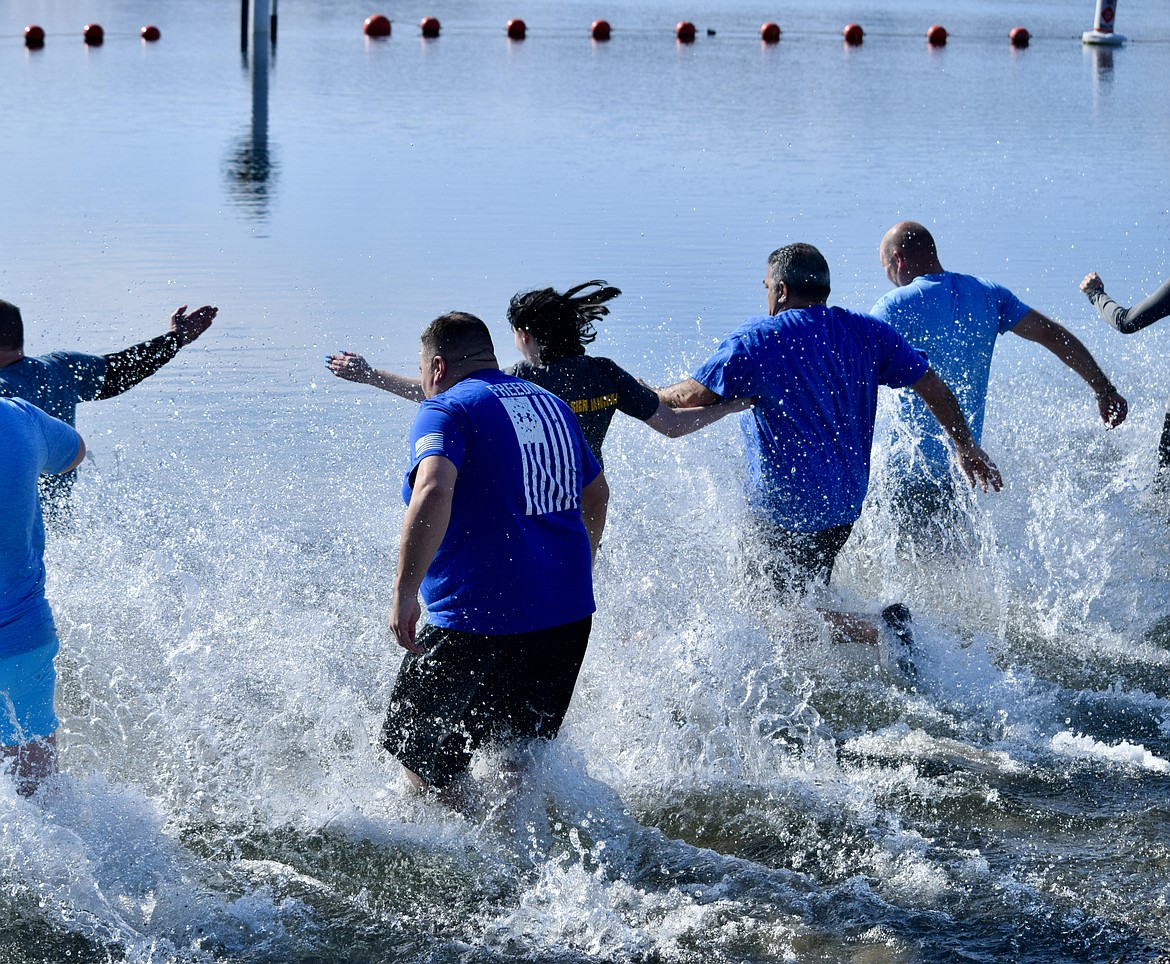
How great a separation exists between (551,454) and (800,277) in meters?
1.99

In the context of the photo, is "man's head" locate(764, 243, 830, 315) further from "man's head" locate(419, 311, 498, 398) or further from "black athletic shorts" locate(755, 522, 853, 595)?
"man's head" locate(419, 311, 498, 398)

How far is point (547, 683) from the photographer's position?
4.71 m

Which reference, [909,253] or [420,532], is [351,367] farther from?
[909,253]

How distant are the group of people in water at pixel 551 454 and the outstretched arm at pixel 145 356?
1cm

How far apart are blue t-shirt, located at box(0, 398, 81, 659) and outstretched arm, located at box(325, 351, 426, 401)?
1.59m

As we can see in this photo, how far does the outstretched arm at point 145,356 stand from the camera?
624 cm

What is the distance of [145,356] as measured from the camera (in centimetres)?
640

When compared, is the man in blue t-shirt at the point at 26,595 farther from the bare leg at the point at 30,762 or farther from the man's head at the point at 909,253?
the man's head at the point at 909,253

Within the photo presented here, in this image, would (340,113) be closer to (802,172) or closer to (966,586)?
(802,172)

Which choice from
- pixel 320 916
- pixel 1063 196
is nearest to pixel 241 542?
pixel 320 916

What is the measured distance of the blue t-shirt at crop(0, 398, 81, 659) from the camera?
4.36 metres

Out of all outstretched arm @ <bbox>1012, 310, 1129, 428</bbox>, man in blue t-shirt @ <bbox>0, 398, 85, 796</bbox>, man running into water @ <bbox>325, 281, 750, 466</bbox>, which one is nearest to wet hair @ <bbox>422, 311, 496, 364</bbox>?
man running into water @ <bbox>325, 281, 750, 466</bbox>

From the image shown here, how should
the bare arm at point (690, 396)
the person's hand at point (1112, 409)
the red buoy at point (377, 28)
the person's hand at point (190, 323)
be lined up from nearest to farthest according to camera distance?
the bare arm at point (690, 396), the person's hand at point (190, 323), the person's hand at point (1112, 409), the red buoy at point (377, 28)

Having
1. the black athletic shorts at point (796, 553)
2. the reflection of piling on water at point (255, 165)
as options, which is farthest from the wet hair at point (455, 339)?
the reflection of piling on water at point (255, 165)
